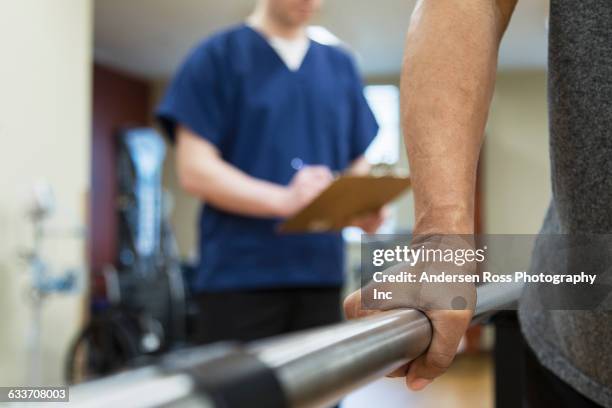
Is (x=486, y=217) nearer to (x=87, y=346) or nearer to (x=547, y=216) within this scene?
(x=87, y=346)

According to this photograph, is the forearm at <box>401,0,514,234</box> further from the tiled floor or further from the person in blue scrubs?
the tiled floor

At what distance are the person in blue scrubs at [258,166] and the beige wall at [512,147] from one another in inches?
248

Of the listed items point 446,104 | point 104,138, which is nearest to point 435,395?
point 446,104

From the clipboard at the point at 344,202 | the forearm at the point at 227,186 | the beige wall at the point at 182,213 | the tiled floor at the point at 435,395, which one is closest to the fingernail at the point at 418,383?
the clipboard at the point at 344,202

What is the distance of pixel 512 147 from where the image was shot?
7531 millimetres

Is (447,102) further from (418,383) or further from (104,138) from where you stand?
(104,138)

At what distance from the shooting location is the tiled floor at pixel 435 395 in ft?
13.0

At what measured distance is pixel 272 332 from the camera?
1.33 metres

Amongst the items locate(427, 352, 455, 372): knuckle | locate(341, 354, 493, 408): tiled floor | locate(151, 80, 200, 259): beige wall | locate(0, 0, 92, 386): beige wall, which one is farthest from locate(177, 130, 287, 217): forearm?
locate(151, 80, 200, 259): beige wall

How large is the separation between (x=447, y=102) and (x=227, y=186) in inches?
32.2

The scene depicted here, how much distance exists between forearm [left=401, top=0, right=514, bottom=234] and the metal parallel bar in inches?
3.6

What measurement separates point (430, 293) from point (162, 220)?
251 inches

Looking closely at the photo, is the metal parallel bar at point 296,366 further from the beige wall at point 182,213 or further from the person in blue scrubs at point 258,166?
the beige wall at point 182,213

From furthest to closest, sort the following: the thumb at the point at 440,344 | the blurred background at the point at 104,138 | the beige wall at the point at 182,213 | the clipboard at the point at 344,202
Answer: the beige wall at the point at 182,213, the blurred background at the point at 104,138, the clipboard at the point at 344,202, the thumb at the point at 440,344
